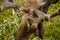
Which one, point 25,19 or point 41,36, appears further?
point 41,36

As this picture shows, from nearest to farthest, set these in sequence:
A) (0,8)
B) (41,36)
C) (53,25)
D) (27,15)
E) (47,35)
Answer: (0,8) → (27,15) → (41,36) → (47,35) → (53,25)

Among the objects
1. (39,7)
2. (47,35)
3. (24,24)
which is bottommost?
(47,35)

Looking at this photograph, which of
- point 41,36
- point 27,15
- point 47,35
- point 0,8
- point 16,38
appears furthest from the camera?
point 47,35

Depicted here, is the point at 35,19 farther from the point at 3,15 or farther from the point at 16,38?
the point at 3,15

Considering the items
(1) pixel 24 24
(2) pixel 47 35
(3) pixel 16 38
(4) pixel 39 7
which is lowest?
(2) pixel 47 35

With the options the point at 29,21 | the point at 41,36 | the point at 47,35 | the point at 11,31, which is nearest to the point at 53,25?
the point at 47,35

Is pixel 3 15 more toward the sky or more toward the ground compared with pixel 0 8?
more toward the ground

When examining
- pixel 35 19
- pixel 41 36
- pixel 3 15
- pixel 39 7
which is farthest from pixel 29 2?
pixel 3 15

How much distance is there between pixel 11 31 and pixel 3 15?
1.51m

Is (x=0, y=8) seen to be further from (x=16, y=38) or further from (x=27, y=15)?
(x=16, y=38)

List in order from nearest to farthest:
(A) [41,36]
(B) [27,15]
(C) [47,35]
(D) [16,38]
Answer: (B) [27,15]
(D) [16,38]
(A) [41,36]
(C) [47,35]

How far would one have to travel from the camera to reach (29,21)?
2764mm

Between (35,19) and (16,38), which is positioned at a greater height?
(35,19)

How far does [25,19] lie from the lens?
282cm
